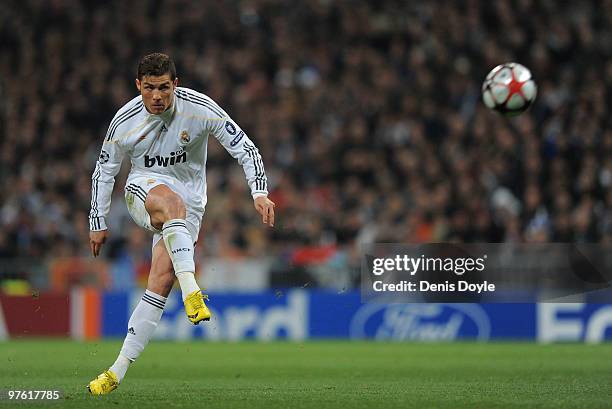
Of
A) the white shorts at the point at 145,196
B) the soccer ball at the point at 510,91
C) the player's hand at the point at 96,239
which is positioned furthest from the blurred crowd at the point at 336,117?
the player's hand at the point at 96,239

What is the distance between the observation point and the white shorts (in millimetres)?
7109

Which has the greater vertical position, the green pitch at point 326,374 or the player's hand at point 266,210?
the player's hand at point 266,210

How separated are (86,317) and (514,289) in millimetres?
6115

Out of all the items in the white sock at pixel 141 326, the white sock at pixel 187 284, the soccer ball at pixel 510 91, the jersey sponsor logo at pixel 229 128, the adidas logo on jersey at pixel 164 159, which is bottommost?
the white sock at pixel 141 326

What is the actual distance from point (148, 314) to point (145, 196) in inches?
30.3

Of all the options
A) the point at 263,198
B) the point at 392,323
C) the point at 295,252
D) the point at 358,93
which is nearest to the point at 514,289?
the point at 392,323

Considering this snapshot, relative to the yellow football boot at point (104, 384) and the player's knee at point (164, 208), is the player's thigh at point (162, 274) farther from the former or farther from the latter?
the yellow football boot at point (104, 384)

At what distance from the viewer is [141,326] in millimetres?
7066

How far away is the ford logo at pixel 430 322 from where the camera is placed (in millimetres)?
14305

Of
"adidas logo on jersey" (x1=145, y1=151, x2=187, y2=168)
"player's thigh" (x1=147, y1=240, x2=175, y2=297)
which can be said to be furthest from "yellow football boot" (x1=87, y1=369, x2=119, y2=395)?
"adidas logo on jersey" (x1=145, y1=151, x2=187, y2=168)

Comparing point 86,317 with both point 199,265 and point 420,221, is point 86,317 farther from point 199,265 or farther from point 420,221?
point 420,221

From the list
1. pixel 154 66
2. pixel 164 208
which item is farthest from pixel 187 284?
pixel 154 66

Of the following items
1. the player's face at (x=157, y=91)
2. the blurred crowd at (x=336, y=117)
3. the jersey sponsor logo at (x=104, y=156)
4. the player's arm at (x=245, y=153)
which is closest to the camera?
the player's face at (x=157, y=91)

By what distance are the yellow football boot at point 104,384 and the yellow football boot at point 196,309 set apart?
0.76 metres
